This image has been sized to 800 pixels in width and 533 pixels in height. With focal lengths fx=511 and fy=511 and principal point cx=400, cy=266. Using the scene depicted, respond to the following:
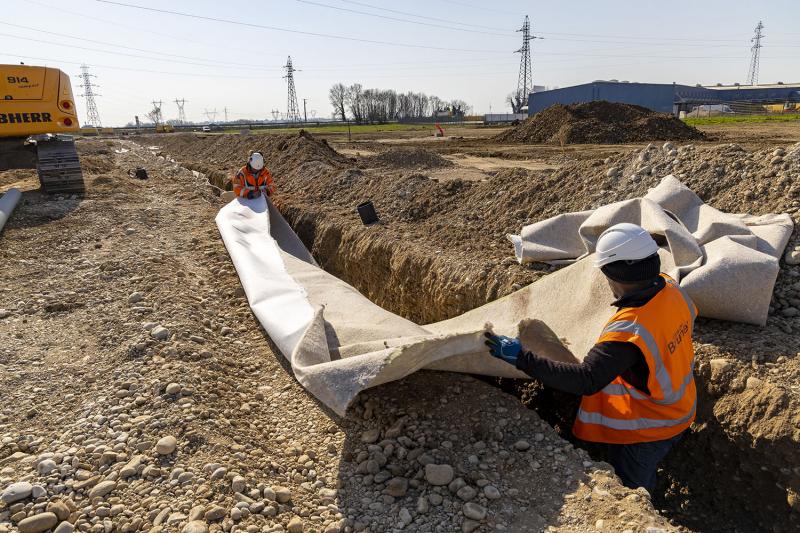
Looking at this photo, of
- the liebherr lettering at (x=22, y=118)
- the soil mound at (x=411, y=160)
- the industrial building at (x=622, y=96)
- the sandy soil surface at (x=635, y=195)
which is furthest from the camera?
the industrial building at (x=622, y=96)

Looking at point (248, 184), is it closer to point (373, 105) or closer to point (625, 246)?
point (625, 246)

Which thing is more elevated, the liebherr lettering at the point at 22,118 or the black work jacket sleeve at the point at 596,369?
the liebherr lettering at the point at 22,118

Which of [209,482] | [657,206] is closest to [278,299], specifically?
[209,482]

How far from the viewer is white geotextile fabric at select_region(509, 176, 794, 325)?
3.50 meters

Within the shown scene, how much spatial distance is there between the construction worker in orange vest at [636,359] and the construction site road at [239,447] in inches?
16.0

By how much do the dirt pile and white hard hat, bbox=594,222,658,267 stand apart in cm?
1974

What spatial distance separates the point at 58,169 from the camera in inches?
440

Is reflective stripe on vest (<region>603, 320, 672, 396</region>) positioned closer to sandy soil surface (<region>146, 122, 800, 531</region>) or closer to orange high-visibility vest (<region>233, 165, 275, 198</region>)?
sandy soil surface (<region>146, 122, 800, 531</region>)

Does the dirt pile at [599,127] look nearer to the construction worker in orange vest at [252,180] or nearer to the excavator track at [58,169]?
the construction worker in orange vest at [252,180]

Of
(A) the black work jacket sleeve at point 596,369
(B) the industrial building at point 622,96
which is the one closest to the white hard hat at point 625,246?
(A) the black work jacket sleeve at point 596,369

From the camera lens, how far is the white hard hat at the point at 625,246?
2.52m

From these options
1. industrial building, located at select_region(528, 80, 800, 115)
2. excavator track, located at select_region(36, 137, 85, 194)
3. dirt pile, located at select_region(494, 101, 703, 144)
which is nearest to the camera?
excavator track, located at select_region(36, 137, 85, 194)

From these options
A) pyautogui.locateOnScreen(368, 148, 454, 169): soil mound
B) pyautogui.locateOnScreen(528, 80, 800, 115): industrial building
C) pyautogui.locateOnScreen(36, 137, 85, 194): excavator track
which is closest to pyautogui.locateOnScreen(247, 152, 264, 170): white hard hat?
pyautogui.locateOnScreen(36, 137, 85, 194): excavator track

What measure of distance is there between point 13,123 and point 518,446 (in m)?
12.0
